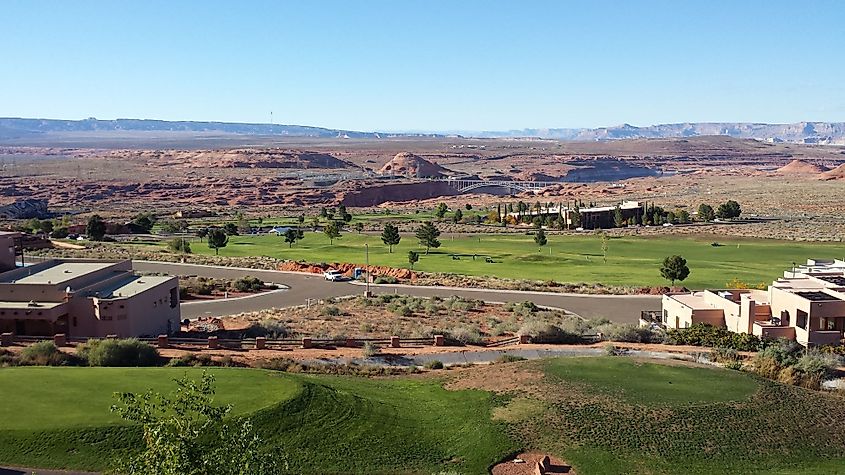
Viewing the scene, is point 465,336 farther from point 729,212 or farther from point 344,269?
point 729,212

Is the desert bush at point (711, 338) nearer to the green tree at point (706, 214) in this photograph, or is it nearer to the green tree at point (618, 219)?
the green tree at point (618, 219)

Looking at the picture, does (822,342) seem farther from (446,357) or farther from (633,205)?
(633,205)

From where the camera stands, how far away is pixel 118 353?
88.5 feet

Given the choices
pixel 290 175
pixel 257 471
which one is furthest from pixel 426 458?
pixel 290 175

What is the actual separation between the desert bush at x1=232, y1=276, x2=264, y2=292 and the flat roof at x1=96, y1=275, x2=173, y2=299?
11558 mm

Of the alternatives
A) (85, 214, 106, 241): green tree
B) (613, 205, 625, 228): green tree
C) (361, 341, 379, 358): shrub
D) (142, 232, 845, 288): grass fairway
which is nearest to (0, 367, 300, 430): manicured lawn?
(361, 341, 379, 358): shrub

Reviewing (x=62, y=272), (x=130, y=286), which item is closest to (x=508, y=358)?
(x=130, y=286)

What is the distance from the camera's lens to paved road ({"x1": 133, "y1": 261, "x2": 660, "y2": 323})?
4472 centimetres

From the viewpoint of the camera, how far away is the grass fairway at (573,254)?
58031mm

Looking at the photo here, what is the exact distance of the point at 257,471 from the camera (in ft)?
37.7

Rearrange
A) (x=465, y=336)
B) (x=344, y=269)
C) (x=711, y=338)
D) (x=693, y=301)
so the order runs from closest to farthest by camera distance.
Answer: (x=711, y=338) < (x=465, y=336) < (x=693, y=301) < (x=344, y=269)

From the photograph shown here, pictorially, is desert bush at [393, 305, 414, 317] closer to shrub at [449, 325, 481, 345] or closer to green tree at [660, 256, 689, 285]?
shrub at [449, 325, 481, 345]

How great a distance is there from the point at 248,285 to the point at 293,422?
32974 mm

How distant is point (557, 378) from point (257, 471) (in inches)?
618
